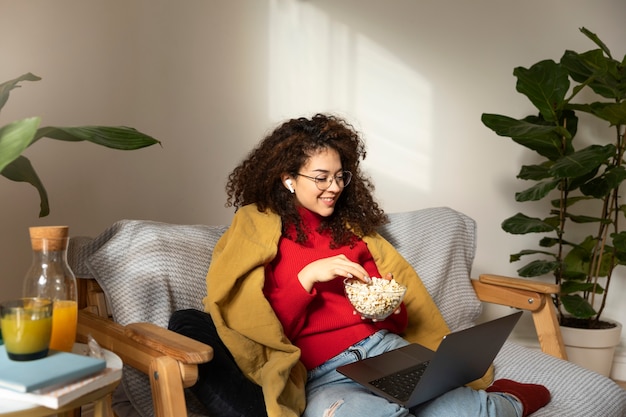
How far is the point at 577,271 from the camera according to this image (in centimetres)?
279

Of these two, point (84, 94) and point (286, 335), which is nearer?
point (286, 335)

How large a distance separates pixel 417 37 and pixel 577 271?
119cm

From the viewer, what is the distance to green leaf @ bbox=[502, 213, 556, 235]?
253 centimetres

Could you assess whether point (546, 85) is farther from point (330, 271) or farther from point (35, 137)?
point (35, 137)

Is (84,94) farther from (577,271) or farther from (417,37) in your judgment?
(577,271)

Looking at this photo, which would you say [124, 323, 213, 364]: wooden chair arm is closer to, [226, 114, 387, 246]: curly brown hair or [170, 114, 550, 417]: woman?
[170, 114, 550, 417]: woman

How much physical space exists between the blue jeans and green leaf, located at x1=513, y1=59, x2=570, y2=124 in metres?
1.25

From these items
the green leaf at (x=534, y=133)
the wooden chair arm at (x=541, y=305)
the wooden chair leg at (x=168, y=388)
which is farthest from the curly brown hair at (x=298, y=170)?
the green leaf at (x=534, y=133)

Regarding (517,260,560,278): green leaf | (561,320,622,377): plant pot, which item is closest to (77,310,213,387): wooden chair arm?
(517,260,560,278): green leaf

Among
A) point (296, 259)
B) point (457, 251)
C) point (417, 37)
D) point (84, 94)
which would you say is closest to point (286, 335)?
point (296, 259)

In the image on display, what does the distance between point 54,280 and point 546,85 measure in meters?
1.90

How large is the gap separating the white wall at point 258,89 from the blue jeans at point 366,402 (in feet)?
3.14

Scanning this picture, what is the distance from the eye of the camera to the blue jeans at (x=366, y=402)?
1.47 m

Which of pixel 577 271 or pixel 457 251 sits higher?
pixel 457 251
